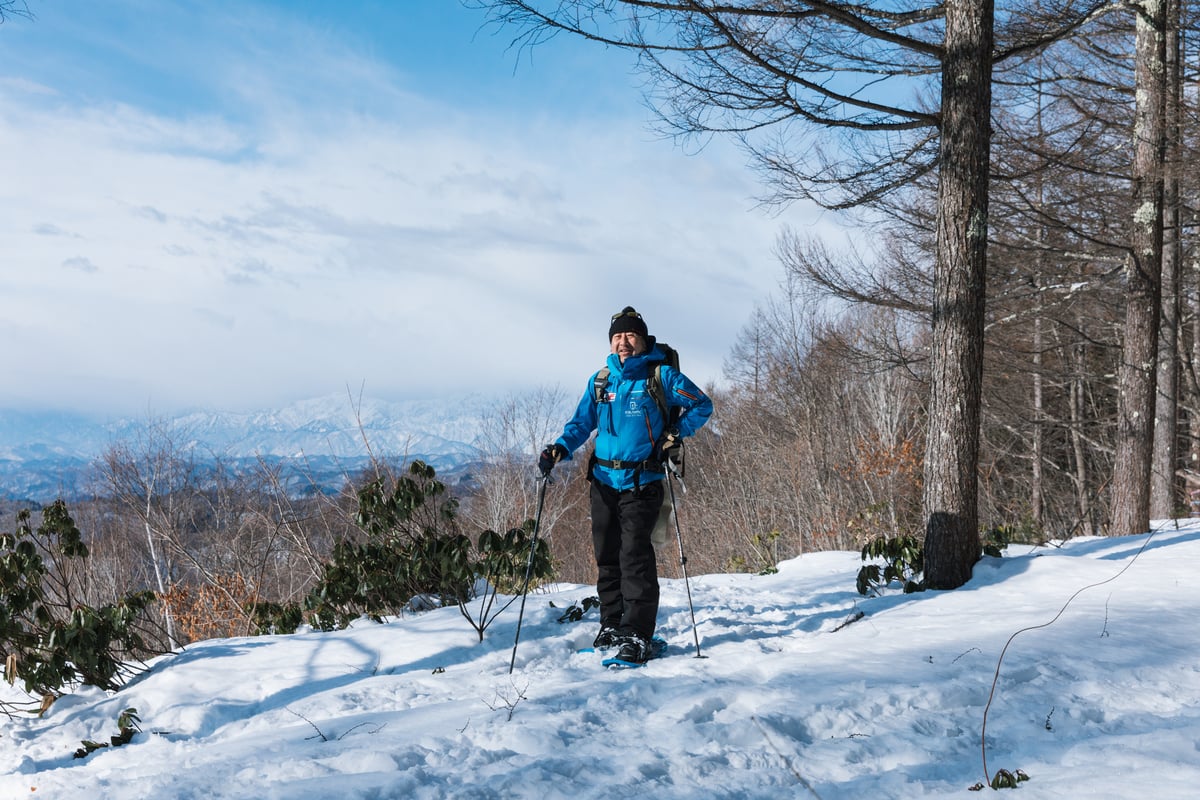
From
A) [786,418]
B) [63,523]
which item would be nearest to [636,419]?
[63,523]

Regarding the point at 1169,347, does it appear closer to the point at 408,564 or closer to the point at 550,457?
the point at 550,457

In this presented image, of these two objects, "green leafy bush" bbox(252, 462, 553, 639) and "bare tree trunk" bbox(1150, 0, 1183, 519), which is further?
"bare tree trunk" bbox(1150, 0, 1183, 519)

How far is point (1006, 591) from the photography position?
212 inches

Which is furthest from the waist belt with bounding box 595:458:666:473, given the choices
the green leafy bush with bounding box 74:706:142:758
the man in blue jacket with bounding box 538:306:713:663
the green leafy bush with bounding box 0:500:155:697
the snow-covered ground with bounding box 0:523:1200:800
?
the green leafy bush with bounding box 0:500:155:697

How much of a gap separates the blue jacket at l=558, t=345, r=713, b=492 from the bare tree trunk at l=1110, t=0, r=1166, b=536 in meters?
5.70

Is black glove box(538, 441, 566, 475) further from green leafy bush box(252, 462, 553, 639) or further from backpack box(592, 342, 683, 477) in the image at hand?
green leafy bush box(252, 462, 553, 639)

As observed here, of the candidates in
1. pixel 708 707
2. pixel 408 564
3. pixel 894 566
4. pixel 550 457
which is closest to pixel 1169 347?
pixel 894 566

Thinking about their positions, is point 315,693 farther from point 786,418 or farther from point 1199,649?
point 786,418

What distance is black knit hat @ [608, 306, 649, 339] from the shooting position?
504cm

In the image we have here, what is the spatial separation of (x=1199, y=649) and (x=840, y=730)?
6.74 feet

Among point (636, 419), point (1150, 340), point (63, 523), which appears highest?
point (1150, 340)

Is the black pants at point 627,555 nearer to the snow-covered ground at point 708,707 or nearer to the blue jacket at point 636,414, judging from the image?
the blue jacket at point 636,414

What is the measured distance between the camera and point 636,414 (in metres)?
4.95

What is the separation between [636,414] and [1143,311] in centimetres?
631
